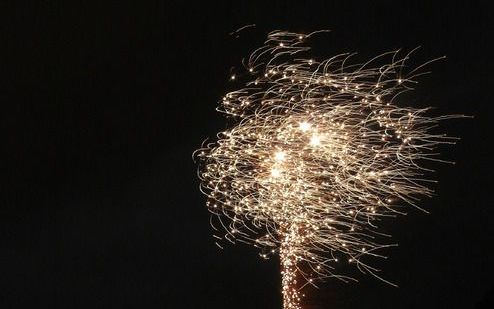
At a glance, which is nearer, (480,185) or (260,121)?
(260,121)

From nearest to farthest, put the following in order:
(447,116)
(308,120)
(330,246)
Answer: (308,120)
(330,246)
(447,116)

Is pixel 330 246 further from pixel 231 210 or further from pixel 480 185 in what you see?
pixel 480 185

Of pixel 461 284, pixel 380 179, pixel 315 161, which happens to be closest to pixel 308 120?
pixel 315 161

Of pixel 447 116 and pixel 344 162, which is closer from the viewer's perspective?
pixel 344 162

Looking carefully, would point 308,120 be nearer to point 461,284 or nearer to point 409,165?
point 409,165

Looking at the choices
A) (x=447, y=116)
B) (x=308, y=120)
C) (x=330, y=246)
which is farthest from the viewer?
(x=447, y=116)

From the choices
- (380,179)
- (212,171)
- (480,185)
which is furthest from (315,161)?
(480,185)

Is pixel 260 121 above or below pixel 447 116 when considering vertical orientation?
above

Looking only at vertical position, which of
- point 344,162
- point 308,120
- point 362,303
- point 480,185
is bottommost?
point 362,303

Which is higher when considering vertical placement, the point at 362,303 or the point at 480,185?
the point at 480,185
